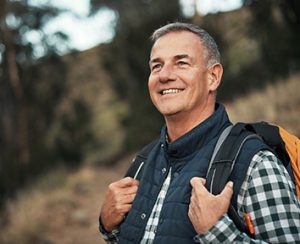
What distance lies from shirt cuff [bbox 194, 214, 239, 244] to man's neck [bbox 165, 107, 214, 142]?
0.61 meters

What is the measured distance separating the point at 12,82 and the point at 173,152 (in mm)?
16530

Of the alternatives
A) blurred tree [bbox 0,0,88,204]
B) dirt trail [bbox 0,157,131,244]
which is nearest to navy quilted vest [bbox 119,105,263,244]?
dirt trail [bbox 0,157,131,244]

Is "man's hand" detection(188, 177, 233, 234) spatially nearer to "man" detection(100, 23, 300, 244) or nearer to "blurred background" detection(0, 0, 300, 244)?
"man" detection(100, 23, 300, 244)

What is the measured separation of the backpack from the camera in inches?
73.0

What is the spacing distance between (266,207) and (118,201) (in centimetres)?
81

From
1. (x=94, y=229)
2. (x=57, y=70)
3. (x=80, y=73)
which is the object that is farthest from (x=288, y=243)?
(x=80, y=73)

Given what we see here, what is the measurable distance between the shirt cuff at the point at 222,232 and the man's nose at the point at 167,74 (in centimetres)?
79

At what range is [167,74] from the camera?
7.43ft

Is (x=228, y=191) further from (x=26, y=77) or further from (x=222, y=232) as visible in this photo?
(x=26, y=77)

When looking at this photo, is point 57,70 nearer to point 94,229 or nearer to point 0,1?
point 0,1

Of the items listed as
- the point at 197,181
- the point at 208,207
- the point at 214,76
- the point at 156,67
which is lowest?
the point at 208,207

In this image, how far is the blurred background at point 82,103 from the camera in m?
9.27

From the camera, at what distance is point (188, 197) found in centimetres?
201

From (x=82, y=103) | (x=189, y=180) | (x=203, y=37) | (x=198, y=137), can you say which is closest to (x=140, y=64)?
(x=82, y=103)
